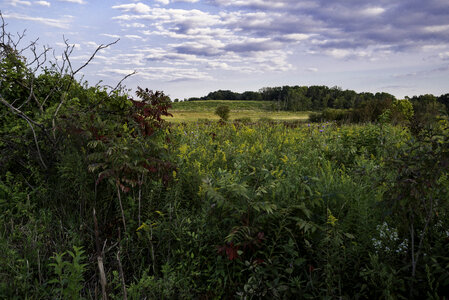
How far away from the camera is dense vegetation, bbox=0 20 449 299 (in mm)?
2680

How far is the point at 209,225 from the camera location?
10.4 feet

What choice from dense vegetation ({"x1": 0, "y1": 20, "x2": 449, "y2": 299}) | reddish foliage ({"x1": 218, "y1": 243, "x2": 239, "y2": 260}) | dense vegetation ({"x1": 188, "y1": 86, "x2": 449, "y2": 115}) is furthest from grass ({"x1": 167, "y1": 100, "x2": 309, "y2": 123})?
reddish foliage ({"x1": 218, "y1": 243, "x2": 239, "y2": 260})

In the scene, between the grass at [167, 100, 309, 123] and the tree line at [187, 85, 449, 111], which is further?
the tree line at [187, 85, 449, 111]

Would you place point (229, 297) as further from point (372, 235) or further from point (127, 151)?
point (127, 151)

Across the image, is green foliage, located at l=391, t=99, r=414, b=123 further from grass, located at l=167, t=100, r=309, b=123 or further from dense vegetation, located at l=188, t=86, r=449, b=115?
dense vegetation, located at l=188, t=86, r=449, b=115

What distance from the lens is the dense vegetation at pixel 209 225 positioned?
2680 millimetres

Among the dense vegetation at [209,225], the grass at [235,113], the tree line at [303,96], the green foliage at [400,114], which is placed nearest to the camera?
the dense vegetation at [209,225]

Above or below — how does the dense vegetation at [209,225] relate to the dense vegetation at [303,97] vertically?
below

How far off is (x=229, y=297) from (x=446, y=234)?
6.32 ft

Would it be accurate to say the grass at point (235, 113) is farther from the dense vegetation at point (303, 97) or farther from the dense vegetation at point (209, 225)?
the dense vegetation at point (209, 225)

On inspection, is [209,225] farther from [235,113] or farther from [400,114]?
[235,113]

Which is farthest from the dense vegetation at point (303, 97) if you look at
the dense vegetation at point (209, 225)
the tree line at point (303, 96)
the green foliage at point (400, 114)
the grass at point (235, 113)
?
the dense vegetation at point (209, 225)

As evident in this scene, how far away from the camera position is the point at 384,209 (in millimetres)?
3004

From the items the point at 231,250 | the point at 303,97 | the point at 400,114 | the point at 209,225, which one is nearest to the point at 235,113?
the point at 303,97
